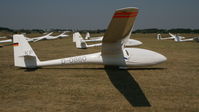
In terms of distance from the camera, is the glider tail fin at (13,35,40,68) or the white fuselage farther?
the white fuselage

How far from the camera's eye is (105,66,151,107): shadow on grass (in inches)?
197

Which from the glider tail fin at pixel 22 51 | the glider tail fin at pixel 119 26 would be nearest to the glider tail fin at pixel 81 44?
the glider tail fin at pixel 22 51

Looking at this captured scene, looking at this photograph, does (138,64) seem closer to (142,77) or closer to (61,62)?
(142,77)

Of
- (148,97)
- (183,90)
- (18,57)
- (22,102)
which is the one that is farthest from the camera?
(18,57)

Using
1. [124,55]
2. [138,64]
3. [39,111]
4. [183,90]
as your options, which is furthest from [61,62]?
[183,90]

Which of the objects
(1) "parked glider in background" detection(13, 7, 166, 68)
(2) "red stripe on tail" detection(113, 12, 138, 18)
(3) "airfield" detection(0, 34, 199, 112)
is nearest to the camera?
(3) "airfield" detection(0, 34, 199, 112)

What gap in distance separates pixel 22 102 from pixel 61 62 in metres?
3.77

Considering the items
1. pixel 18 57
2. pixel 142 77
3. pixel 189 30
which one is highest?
pixel 18 57

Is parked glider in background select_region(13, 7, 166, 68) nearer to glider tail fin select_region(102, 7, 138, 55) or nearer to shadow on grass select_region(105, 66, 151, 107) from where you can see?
glider tail fin select_region(102, 7, 138, 55)

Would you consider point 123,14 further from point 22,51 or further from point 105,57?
point 22,51

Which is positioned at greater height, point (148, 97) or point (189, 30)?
point (148, 97)

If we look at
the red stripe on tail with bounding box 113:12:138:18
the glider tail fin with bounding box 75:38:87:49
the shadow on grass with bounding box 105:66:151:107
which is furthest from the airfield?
the glider tail fin with bounding box 75:38:87:49

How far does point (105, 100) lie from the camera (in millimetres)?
5121

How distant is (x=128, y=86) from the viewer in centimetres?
638
